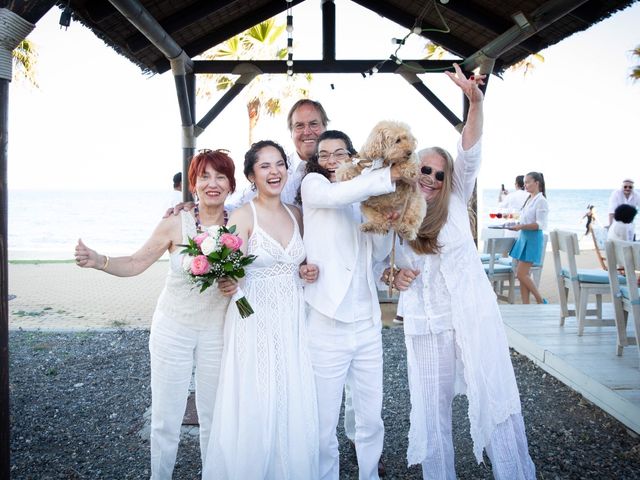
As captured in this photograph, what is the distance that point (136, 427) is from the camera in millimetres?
4344

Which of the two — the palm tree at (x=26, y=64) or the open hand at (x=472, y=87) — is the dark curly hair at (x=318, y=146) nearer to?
the open hand at (x=472, y=87)

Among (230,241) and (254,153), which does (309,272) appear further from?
(254,153)

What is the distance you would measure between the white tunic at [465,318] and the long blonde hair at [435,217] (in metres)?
0.05

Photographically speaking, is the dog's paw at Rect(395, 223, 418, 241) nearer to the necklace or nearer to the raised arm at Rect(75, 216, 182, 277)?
the necklace

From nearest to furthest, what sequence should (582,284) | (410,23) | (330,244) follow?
1. (330,244)
2. (582,284)
3. (410,23)

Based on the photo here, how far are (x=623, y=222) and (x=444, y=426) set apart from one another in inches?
284

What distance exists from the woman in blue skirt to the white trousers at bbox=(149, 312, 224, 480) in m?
6.36

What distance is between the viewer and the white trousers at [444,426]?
115 inches

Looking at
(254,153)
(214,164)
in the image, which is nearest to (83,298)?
(214,164)

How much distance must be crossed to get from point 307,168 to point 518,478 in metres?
2.24

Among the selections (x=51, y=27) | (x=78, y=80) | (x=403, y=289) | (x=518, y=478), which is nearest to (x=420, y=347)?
(x=403, y=289)

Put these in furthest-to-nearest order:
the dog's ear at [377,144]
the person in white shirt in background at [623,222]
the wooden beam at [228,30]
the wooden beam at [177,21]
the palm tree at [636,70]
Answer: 1. the palm tree at [636,70]
2. the person in white shirt in background at [623,222]
3. the wooden beam at [228,30]
4. the wooden beam at [177,21]
5. the dog's ear at [377,144]

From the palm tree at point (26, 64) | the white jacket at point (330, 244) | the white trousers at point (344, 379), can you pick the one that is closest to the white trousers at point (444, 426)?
the white trousers at point (344, 379)

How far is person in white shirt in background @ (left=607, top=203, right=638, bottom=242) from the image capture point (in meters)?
8.27
